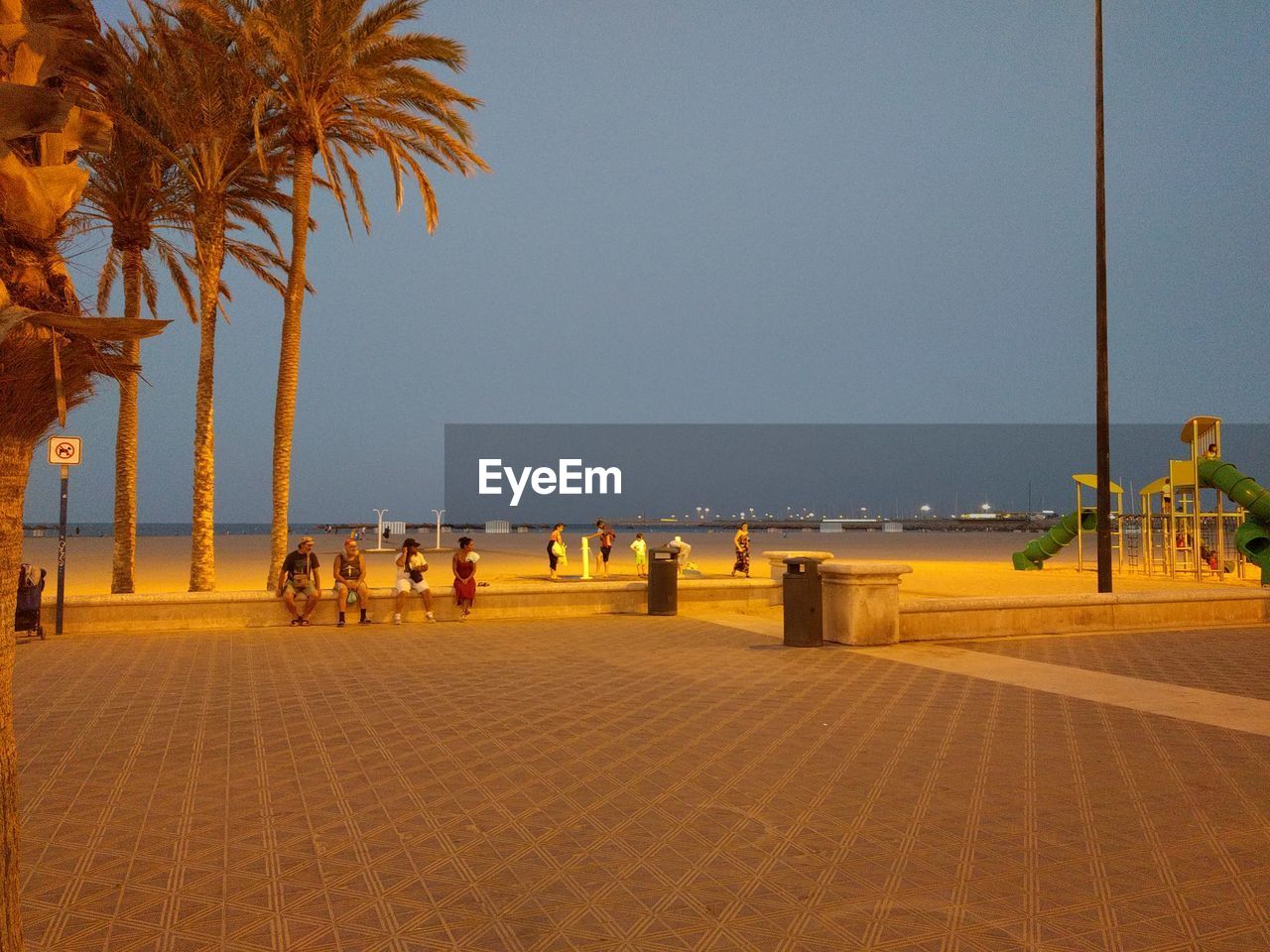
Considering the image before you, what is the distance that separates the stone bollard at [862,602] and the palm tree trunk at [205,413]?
34.9 feet

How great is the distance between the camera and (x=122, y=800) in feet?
17.4

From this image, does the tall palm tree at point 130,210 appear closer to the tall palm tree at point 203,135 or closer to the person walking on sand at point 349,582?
the tall palm tree at point 203,135

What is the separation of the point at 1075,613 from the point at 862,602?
12.8 feet

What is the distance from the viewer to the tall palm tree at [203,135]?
14906 millimetres

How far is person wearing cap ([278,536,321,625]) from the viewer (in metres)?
13.8

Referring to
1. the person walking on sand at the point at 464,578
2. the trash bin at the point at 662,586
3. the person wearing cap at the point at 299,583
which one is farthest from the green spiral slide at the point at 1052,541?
the person wearing cap at the point at 299,583

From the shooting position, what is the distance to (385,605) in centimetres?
1467

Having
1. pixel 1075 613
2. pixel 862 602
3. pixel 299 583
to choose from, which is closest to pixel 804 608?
pixel 862 602

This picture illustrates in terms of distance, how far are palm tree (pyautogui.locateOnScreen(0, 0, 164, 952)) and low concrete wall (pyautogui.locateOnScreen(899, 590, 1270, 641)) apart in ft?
36.5

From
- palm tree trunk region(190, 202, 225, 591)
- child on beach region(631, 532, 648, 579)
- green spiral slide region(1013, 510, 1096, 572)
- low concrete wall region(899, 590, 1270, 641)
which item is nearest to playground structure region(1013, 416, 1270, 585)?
green spiral slide region(1013, 510, 1096, 572)

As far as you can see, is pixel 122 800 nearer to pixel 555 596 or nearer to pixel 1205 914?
pixel 1205 914

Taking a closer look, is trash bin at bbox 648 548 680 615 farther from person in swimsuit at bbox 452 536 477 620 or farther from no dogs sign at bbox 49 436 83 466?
no dogs sign at bbox 49 436 83 466

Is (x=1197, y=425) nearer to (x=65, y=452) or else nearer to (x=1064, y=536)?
(x=1064, y=536)

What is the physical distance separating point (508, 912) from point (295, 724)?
13.7ft
